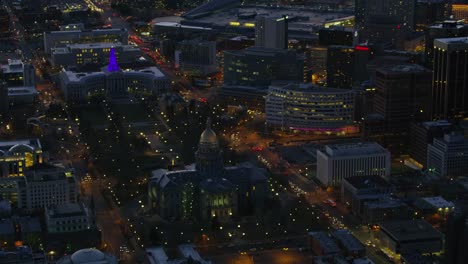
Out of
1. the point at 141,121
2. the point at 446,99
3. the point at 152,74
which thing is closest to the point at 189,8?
the point at 152,74

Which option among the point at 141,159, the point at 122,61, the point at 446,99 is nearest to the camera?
the point at 141,159

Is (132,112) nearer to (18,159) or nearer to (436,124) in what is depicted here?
(18,159)

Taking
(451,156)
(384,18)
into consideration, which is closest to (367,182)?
(451,156)

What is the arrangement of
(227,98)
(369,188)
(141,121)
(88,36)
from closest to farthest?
(369,188), (141,121), (227,98), (88,36)

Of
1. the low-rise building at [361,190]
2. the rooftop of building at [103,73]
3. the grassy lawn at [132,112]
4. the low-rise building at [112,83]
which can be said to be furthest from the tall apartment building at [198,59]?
the low-rise building at [361,190]

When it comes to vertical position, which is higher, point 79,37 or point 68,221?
point 79,37

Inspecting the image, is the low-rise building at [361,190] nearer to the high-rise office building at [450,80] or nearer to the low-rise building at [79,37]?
the high-rise office building at [450,80]

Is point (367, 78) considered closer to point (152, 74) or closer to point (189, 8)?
point (152, 74)
